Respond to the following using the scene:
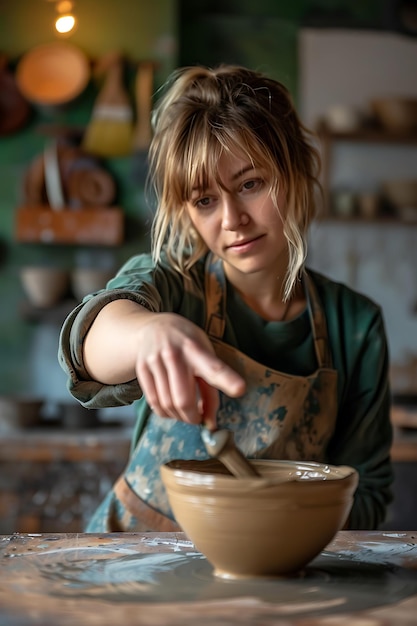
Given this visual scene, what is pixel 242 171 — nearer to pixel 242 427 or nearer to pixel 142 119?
pixel 242 427

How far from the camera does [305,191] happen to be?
5.83ft

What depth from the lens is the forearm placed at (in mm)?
1252

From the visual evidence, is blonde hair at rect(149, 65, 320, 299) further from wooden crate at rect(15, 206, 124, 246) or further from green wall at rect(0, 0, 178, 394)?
green wall at rect(0, 0, 178, 394)

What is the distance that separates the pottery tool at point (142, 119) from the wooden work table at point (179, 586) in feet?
9.73

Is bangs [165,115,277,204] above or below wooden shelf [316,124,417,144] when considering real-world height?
below

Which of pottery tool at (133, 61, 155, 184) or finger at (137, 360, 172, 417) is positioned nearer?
finger at (137, 360, 172, 417)

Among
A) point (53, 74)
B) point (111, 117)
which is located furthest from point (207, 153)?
point (53, 74)

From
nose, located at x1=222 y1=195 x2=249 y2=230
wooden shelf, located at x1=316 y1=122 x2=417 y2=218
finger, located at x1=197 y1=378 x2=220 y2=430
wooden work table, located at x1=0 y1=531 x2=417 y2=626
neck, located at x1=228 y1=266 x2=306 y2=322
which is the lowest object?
wooden work table, located at x1=0 y1=531 x2=417 y2=626

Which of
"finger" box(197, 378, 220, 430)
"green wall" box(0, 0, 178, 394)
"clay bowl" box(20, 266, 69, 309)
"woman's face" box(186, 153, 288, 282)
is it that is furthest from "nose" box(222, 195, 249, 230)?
"green wall" box(0, 0, 178, 394)

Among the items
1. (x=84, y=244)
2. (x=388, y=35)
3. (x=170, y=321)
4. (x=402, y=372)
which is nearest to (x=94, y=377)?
(x=170, y=321)

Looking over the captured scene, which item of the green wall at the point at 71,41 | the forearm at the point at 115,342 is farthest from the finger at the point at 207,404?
the green wall at the point at 71,41

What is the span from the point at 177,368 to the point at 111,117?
326cm

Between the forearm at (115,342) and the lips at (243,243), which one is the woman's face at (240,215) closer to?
the lips at (243,243)

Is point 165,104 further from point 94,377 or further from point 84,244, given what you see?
point 84,244
